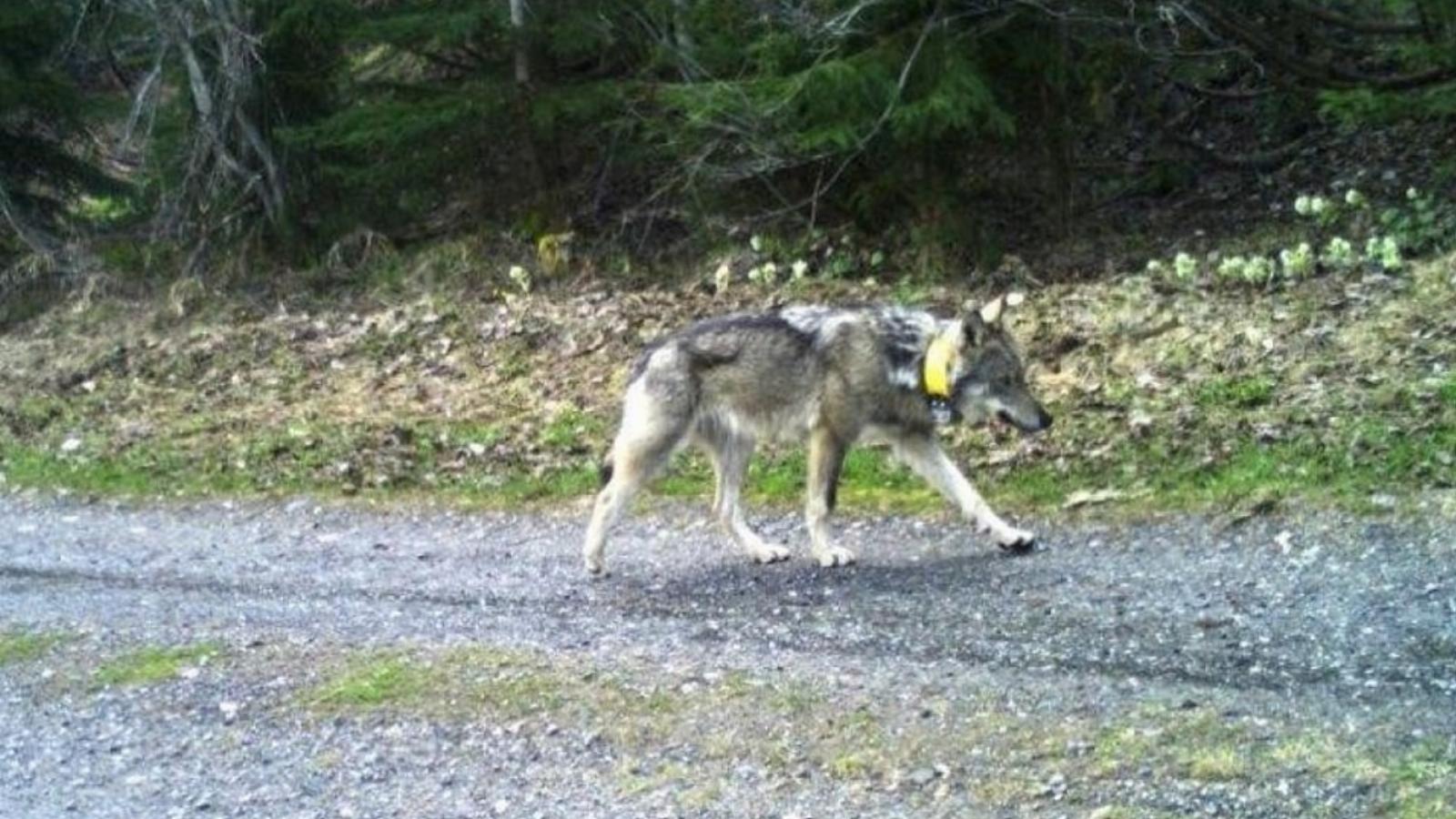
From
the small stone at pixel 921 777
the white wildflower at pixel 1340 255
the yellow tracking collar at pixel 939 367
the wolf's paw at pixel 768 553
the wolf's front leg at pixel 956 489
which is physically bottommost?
the wolf's paw at pixel 768 553

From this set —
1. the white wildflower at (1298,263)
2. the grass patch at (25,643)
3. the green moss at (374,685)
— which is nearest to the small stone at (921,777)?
the green moss at (374,685)

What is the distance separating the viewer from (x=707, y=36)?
714 inches

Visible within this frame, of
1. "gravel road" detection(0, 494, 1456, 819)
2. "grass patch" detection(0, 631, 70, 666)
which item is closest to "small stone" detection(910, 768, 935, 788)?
"gravel road" detection(0, 494, 1456, 819)

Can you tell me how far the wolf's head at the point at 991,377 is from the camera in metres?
11.4

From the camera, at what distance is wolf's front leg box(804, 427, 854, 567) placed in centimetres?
1115

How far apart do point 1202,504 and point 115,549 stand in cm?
734

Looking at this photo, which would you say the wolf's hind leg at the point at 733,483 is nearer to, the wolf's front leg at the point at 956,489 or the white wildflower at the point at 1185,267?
the wolf's front leg at the point at 956,489

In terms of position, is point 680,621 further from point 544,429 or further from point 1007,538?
point 544,429

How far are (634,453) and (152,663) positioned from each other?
115 inches

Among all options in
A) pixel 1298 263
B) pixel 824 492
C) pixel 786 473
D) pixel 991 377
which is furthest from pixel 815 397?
pixel 1298 263

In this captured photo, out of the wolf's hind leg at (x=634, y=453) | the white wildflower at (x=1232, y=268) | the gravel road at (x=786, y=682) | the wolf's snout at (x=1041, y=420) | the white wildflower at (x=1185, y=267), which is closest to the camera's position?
the gravel road at (x=786, y=682)

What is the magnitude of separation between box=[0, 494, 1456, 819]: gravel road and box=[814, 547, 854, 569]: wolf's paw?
16cm

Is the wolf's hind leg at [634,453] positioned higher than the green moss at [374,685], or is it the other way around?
the wolf's hind leg at [634,453]

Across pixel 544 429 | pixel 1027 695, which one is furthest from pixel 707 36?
pixel 1027 695
